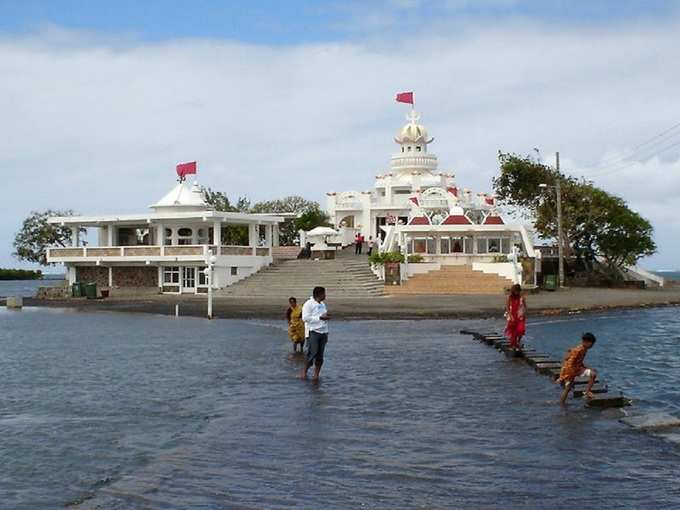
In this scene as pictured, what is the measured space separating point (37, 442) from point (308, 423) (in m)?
3.65

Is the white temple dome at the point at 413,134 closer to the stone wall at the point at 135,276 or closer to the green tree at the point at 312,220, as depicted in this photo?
the green tree at the point at 312,220

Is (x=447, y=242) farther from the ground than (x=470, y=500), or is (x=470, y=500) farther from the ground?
(x=447, y=242)

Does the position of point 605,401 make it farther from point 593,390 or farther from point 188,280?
point 188,280

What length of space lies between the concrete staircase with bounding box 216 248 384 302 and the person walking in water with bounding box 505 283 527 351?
2480 centimetres

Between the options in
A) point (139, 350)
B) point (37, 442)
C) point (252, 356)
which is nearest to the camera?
point (37, 442)

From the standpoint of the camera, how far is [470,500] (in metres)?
9.09

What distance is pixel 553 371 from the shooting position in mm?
17891

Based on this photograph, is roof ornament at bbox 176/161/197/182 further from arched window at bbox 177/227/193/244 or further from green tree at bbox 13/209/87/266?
green tree at bbox 13/209/87/266

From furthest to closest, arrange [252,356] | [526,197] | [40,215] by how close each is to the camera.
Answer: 1. [40,215]
2. [526,197]
3. [252,356]

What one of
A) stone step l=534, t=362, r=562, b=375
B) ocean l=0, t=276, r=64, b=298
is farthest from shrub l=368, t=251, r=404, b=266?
ocean l=0, t=276, r=64, b=298

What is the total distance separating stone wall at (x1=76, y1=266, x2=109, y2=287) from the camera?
5703cm

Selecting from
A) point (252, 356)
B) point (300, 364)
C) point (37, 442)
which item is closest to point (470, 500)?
point (37, 442)

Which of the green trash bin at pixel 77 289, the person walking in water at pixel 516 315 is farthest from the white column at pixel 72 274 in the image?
the person walking in water at pixel 516 315

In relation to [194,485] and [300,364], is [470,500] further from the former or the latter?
[300,364]
